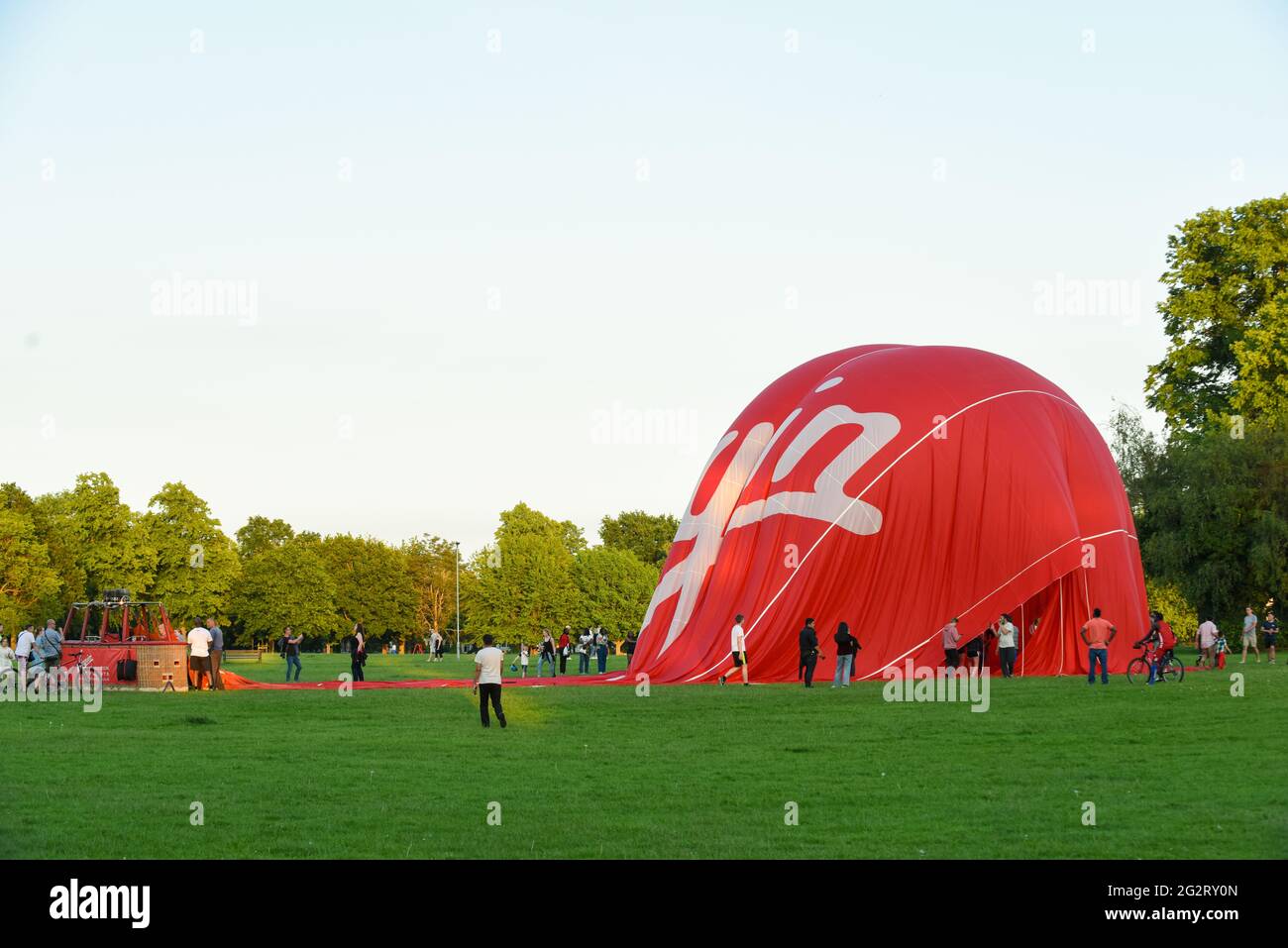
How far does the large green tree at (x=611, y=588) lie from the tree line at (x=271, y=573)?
0.09 metres

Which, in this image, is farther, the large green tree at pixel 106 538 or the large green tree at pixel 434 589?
the large green tree at pixel 434 589

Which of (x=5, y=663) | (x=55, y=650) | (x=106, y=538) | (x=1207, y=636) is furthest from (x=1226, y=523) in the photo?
(x=106, y=538)

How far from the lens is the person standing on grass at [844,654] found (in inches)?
1262

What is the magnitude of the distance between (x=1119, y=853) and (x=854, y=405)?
2752 cm

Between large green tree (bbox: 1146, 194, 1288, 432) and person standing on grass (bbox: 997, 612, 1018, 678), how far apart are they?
71.0ft

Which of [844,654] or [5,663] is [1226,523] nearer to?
[844,654]

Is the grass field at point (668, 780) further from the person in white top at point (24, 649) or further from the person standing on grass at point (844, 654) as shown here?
the person in white top at point (24, 649)

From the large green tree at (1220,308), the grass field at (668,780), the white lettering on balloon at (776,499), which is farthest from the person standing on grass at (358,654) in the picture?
the large green tree at (1220,308)

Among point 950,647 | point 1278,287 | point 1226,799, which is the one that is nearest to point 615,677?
point 950,647

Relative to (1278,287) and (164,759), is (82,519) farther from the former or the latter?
(164,759)

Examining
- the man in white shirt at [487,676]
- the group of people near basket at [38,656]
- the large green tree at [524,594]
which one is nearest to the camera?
the man in white shirt at [487,676]

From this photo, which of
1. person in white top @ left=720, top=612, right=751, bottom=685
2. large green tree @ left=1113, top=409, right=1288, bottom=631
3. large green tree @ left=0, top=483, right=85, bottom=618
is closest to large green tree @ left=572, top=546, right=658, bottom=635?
large green tree @ left=0, top=483, right=85, bottom=618

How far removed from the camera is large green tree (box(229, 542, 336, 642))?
101375 mm

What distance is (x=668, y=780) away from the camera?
15.9m
